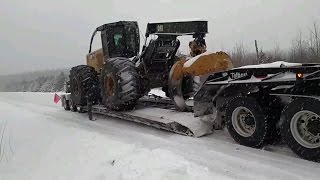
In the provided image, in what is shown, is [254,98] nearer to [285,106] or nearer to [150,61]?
[285,106]

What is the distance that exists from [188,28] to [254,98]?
3398 millimetres

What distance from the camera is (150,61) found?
10.1m

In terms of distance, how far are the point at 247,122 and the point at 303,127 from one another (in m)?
1.07

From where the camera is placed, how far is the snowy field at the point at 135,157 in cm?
522

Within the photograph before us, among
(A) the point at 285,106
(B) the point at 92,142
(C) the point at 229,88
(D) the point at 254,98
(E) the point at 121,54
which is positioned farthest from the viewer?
(E) the point at 121,54

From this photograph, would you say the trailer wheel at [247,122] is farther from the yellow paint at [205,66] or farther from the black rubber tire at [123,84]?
the black rubber tire at [123,84]

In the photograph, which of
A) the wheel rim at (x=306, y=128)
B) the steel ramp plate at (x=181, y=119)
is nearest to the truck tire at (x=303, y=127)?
the wheel rim at (x=306, y=128)

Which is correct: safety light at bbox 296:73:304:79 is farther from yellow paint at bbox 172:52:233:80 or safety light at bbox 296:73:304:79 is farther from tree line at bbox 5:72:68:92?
tree line at bbox 5:72:68:92

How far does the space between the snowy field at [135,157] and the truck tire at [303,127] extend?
15 centimetres

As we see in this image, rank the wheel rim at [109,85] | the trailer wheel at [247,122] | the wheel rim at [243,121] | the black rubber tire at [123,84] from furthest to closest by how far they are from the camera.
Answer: the wheel rim at [109,85], the black rubber tire at [123,84], the wheel rim at [243,121], the trailer wheel at [247,122]

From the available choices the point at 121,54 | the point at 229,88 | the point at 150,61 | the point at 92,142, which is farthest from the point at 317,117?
the point at 121,54

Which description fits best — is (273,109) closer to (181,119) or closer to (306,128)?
(306,128)

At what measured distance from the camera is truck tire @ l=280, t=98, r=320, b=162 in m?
5.30

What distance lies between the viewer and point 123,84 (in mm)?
9172
